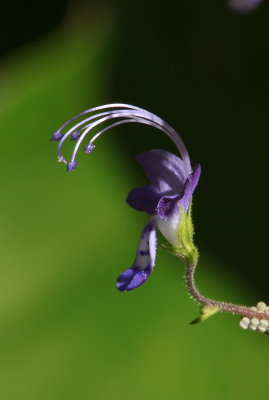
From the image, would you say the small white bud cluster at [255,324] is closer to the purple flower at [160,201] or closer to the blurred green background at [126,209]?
the purple flower at [160,201]

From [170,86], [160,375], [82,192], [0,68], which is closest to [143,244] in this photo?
[160,375]

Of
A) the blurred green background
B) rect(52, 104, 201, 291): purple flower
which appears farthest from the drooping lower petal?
the blurred green background

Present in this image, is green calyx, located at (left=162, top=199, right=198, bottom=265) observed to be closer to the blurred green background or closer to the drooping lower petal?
the drooping lower petal

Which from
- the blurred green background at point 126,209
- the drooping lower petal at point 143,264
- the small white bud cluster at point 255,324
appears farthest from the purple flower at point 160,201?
the blurred green background at point 126,209

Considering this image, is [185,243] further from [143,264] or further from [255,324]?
[255,324]

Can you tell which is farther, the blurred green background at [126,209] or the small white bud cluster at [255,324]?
the blurred green background at [126,209]

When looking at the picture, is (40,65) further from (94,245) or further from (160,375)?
(160,375)
